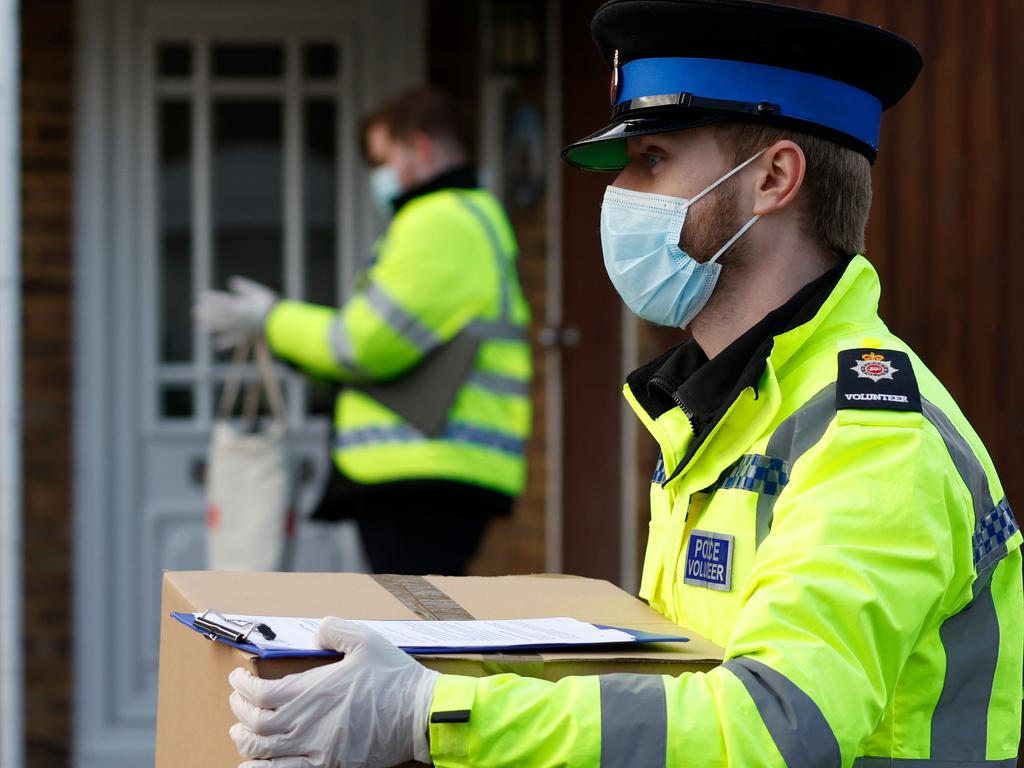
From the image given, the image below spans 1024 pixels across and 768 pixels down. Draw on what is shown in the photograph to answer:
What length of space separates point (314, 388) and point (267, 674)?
413 centimetres

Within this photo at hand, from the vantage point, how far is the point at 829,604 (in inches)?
51.0

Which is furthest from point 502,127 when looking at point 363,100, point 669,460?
point 669,460

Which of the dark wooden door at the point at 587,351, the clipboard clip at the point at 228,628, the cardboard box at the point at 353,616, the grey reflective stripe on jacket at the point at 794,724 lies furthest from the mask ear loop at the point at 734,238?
the dark wooden door at the point at 587,351

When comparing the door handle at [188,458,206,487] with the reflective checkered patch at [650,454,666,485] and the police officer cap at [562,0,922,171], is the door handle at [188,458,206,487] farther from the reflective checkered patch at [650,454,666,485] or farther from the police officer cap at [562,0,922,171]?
the police officer cap at [562,0,922,171]

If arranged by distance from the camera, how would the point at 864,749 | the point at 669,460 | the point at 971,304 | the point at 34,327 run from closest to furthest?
the point at 864,749 → the point at 669,460 → the point at 971,304 → the point at 34,327

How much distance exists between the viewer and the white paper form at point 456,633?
1.36 meters

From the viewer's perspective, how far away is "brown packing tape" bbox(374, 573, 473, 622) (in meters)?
1.53

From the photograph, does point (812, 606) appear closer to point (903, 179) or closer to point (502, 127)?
point (903, 179)

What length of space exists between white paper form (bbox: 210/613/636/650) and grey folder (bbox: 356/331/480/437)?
2129mm

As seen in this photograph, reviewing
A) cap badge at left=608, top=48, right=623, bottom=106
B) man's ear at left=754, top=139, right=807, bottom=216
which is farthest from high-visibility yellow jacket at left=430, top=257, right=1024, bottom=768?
cap badge at left=608, top=48, right=623, bottom=106

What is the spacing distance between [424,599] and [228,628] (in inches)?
11.5

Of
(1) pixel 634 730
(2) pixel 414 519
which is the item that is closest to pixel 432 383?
(2) pixel 414 519

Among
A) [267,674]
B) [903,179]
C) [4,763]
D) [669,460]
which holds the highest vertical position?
[903,179]

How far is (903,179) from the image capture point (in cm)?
317
